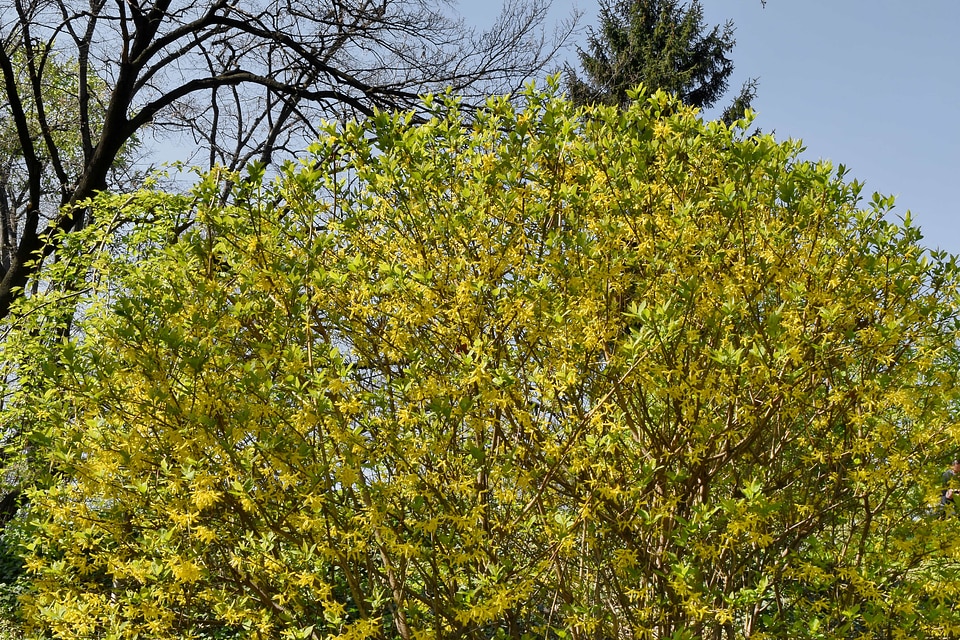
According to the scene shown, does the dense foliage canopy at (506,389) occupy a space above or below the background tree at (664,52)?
below

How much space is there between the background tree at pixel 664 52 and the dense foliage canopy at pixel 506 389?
1336cm

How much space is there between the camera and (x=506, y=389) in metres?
2.93

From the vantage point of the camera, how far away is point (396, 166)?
334 cm

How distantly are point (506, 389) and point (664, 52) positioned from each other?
15.6m

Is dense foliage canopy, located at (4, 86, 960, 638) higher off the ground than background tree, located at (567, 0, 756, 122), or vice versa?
background tree, located at (567, 0, 756, 122)

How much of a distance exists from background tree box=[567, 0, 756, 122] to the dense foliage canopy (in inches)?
526

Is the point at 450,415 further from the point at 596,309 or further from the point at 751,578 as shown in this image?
the point at 751,578

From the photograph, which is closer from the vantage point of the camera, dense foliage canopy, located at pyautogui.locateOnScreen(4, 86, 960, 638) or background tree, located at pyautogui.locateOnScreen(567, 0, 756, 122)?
dense foliage canopy, located at pyautogui.locateOnScreen(4, 86, 960, 638)

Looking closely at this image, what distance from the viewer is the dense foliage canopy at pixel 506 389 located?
298cm

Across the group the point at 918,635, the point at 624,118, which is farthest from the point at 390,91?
the point at 918,635

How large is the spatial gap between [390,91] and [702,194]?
669cm

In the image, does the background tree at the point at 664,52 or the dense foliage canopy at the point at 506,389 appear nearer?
the dense foliage canopy at the point at 506,389

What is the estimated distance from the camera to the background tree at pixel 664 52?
54.4 ft

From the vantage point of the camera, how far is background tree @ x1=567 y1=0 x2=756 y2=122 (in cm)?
1659
